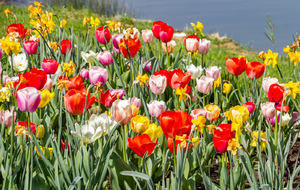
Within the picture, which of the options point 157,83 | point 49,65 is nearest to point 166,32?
point 157,83

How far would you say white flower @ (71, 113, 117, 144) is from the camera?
1478 mm

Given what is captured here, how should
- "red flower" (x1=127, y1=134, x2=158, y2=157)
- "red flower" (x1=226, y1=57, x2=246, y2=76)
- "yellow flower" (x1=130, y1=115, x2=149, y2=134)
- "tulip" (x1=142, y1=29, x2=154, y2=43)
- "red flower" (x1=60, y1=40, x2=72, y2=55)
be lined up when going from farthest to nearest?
"red flower" (x1=60, y1=40, x2=72, y2=55) < "tulip" (x1=142, y1=29, x2=154, y2=43) < "red flower" (x1=226, y1=57, x2=246, y2=76) < "yellow flower" (x1=130, y1=115, x2=149, y2=134) < "red flower" (x1=127, y1=134, x2=158, y2=157)

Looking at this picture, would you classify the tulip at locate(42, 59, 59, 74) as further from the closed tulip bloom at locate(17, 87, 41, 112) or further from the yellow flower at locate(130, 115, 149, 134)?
the yellow flower at locate(130, 115, 149, 134)

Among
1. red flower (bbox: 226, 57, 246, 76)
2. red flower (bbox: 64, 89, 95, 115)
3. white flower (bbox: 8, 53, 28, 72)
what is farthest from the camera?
white flower (bbox: 8, 53, 28, 72)

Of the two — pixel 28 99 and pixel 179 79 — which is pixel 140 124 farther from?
pixel 179 79

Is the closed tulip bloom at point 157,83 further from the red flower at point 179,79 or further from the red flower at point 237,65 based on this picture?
the red flower at point 237,65

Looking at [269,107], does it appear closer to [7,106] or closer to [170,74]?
[170,74]

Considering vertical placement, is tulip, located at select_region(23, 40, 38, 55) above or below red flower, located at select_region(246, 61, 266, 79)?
above

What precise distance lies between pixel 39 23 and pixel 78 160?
2225mm

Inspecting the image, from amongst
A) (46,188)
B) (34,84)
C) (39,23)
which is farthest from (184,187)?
(39,23)

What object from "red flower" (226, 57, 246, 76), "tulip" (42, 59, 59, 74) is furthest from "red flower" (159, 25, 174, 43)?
"tulip" (42, 59, 59, 74)

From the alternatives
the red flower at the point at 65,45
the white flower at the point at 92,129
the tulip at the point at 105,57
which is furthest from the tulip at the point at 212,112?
the red flower at the point at 65,45

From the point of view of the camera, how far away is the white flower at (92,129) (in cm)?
148

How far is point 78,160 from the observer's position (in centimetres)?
173
